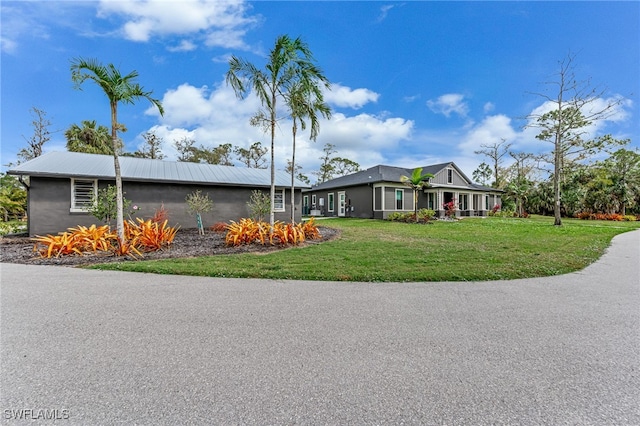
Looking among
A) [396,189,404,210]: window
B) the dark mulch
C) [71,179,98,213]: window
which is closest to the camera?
the dark mulch

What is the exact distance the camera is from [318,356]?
256cm

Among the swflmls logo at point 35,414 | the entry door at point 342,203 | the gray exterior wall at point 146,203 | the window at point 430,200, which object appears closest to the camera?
the swflmls logo at point 35,414

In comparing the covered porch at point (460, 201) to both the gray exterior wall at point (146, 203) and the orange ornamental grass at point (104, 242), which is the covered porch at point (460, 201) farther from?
the orange ornamental grass at point (104, 242)

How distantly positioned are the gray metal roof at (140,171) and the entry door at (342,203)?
375 inches

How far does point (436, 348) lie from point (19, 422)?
3.09 meters

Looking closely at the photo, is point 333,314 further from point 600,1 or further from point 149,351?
point 600,1

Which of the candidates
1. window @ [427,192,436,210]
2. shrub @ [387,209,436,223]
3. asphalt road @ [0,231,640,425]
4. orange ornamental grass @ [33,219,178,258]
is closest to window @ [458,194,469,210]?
window @ [427,192,436,210]

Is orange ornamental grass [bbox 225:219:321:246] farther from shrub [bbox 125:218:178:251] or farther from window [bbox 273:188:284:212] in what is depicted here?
window [bbox 273:188:284:212]

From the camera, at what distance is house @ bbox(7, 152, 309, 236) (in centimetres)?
1105

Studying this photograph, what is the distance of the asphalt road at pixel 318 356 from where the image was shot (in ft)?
6.15

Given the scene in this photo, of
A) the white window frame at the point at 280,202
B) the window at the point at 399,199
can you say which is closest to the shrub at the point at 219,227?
the white window frame at the point at 280,202

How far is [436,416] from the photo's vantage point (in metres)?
1.82

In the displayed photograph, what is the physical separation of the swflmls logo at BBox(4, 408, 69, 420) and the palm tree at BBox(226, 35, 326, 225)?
23.6 feet

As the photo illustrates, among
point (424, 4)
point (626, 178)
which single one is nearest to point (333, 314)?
point (424, 4)
